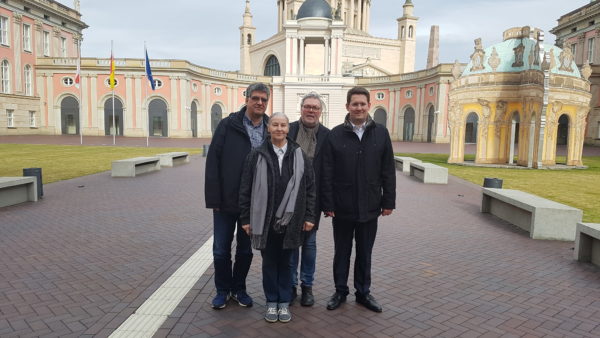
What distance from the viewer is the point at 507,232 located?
25.6 ft

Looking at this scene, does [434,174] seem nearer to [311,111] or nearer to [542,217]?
[542,217]

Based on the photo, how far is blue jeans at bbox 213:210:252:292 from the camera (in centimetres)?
420

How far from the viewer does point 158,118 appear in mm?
47469

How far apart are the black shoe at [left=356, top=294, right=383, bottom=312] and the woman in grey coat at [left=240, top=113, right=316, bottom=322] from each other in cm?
88

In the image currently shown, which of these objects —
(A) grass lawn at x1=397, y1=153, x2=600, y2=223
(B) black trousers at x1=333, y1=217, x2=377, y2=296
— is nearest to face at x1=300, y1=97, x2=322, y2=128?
(B) black trousers at x1=333, y1=217, x2=377, y2=296

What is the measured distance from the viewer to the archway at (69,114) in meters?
45.8

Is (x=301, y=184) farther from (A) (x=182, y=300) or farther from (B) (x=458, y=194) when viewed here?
(B) (x=458, y=194)

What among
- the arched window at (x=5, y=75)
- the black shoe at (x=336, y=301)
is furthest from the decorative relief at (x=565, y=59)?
the arched window at (x=5, y=75)

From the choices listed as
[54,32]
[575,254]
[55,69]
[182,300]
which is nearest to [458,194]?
[575,254]

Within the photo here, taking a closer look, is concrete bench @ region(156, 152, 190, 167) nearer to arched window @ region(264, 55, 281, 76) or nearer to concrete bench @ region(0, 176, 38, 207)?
concrete bench @ region(0, 176, 38, 207)

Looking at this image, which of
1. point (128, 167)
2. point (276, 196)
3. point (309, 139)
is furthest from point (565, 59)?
point (276, 196)

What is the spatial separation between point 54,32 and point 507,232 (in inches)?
2165

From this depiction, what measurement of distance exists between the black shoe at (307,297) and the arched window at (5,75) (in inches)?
1872

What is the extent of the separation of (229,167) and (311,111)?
1.03 metres
